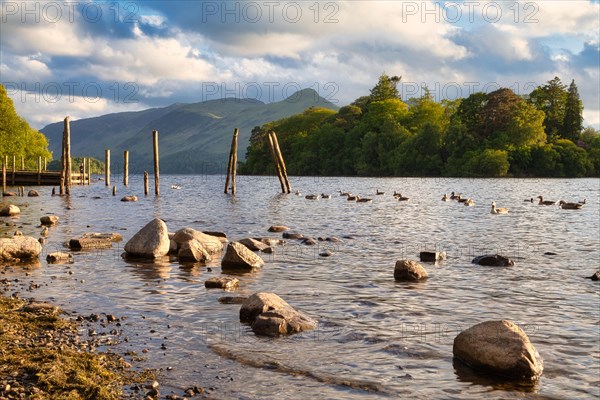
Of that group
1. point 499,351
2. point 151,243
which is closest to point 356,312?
point 499,351

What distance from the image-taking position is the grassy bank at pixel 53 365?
661cm

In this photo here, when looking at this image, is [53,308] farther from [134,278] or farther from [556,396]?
[556,396]

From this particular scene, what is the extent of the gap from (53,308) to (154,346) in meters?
2.98

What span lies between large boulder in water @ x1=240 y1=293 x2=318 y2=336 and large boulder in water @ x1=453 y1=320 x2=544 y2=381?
265cm

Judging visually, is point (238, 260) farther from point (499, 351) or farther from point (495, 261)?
point (499, 351)

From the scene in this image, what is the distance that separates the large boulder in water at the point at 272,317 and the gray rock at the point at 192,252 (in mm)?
6669

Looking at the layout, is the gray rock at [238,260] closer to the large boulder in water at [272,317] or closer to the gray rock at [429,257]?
the gray rock at [429,257]

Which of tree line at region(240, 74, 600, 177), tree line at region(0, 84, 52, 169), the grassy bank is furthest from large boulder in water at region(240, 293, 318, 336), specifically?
tree line at region(240, 74, 600, 177)

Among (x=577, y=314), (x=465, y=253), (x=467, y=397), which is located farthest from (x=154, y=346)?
(x=465, y=253)

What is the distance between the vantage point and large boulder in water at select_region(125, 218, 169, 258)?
57.0 ft

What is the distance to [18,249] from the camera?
1658cm

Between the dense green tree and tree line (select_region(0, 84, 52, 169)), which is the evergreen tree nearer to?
the dense green tree

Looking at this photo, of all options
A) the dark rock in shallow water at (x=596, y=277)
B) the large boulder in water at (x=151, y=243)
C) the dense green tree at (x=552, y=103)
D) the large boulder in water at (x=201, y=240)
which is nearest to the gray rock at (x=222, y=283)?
the large boulder in water at (x=151, y=243)

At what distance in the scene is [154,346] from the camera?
8.77 meters
